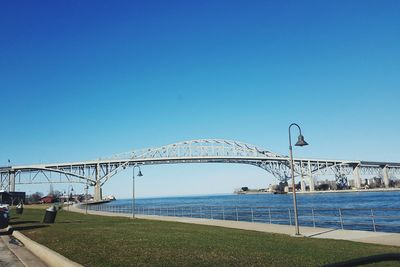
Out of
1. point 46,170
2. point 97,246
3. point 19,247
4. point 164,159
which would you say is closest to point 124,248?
point 97,246

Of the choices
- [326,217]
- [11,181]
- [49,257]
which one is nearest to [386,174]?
[11,181]

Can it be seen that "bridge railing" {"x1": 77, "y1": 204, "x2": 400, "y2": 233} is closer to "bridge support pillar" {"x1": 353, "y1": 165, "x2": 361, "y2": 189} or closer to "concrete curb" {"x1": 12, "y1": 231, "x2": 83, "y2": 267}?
"concrete curb" {"x1": 12, "y1": 231, "x2": 83, "y2": 267}

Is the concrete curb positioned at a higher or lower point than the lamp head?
lower

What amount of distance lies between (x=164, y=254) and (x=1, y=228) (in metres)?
14.7

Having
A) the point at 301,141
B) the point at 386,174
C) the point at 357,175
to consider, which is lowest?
the point at 301,141

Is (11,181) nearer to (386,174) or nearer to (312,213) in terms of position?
(312,213)

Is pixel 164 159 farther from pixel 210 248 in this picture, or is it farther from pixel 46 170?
pixel 210 248

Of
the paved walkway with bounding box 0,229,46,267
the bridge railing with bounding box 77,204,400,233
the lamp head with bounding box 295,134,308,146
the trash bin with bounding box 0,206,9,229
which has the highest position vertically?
the lamp head with bounding box 295,134,308,146

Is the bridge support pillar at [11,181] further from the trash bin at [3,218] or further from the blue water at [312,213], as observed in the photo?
the trash bin at [3,218]

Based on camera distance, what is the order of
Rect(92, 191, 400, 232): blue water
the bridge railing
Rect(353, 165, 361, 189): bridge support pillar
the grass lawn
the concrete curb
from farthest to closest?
Rect(353, 165, 361, 189): bridge support pillar, Rect(92, 191, 400, 232): blue water, the bridge railing, the grass lawn, the concrete curb

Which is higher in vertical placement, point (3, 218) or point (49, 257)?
point (3, 218)

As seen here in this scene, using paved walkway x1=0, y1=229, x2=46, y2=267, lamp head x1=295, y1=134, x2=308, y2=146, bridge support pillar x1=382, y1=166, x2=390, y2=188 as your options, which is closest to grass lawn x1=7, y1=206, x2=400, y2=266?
paved walkway x1=0, y1=229, x2=46, y2=267

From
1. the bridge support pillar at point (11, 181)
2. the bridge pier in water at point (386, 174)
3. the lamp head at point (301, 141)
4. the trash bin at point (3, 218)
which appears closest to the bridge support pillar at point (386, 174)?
the bridge pier in water at point (386, 174)

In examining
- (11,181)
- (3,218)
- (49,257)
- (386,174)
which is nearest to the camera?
(49,257)
